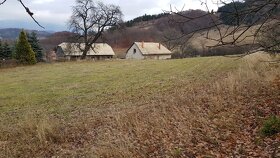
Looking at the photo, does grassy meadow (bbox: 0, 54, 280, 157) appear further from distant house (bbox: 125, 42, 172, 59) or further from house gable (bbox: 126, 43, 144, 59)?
house gable (bbox: 126, 43, 144, 59)

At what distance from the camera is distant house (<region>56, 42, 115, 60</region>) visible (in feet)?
203

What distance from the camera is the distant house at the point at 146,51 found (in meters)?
74.9

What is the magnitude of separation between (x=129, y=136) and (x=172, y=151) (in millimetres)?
2030

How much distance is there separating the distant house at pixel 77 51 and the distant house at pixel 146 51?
4970mm

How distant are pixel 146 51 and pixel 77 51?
1663 cm

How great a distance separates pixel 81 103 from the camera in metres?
16.5

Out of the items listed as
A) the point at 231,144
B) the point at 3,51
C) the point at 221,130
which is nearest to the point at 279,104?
the point at 221,130

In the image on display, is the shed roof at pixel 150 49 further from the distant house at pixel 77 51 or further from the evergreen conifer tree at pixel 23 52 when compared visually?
the evergreen conifer tree at pixel 23 52

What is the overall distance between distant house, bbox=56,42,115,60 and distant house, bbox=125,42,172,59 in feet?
16.3

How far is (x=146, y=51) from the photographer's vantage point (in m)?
74.9

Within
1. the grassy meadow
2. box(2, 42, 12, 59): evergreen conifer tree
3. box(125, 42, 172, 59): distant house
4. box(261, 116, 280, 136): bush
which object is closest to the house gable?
box(125, 42, 172, 59): distant house

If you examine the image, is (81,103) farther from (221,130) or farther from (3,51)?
(3,51)

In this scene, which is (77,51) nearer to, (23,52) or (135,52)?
(135,52)

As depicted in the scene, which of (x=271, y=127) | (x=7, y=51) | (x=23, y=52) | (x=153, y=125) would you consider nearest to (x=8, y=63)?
(x=23, y=52)
